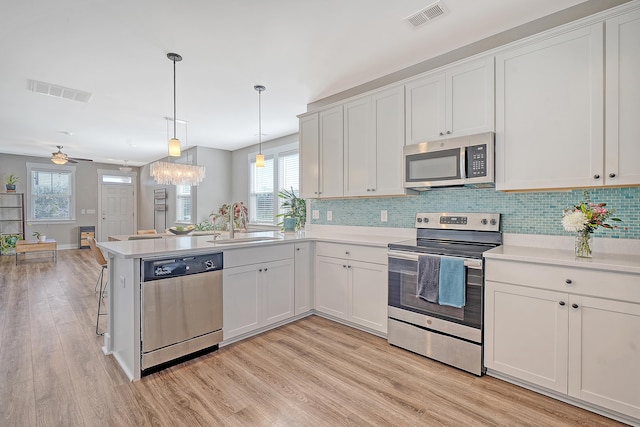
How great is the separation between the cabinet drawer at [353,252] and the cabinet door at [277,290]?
1.24 feet

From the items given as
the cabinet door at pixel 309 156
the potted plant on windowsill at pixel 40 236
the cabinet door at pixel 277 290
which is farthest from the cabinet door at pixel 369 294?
the potted plant on windowsill at pixel 40 236

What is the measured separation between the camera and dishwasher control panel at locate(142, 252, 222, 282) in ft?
7.15

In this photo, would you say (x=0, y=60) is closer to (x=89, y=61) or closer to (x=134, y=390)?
(x=89, y=61)

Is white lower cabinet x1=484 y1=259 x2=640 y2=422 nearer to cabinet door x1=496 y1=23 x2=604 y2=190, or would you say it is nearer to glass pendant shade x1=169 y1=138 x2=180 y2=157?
cabinet door x1=496 y1=23 x2=604 y2=190

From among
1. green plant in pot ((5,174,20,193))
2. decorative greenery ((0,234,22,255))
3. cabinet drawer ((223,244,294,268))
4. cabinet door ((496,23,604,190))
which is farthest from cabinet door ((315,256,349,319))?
green plant in pot ((5,174,20,193))

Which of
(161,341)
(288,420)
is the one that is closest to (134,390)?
(161,341)

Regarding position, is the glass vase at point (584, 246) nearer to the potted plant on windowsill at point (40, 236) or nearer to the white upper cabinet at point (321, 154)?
the white upper cabinet at point (321, 154)

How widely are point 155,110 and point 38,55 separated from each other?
5.46ft

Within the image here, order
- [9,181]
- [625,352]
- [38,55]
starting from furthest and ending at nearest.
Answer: [9,181] < [38,55] < [625,352]

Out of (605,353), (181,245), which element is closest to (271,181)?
(181,245)

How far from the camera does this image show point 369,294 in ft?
9.50

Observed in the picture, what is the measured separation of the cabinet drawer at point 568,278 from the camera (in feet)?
5.48

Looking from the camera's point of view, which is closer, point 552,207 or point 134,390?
point 134,390

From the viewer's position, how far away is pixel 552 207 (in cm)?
236
